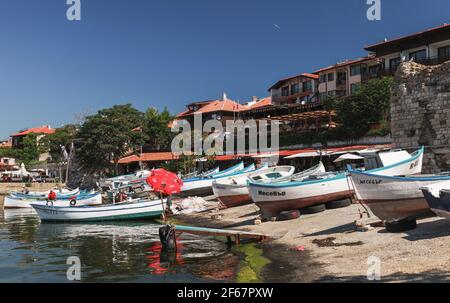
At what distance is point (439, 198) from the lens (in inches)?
521

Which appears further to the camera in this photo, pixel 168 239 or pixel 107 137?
pixel 107 137

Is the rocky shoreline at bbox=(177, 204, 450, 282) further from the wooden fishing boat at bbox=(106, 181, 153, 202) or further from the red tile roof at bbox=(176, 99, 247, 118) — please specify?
the red tile roof at bbox=(176, 99, 247, 118)

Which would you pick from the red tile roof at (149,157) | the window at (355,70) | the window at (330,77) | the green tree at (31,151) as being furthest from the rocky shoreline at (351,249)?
the green tree at (31,151)

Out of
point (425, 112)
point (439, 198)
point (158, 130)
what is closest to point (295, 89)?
point (158, 130)

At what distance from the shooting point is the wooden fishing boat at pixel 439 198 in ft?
42.7

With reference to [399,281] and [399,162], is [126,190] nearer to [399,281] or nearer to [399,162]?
[399,162]

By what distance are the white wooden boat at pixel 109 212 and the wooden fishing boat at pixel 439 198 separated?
1817 centimetres

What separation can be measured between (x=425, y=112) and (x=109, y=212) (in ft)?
70.6

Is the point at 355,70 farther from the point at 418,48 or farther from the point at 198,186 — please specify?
the point at 198,186

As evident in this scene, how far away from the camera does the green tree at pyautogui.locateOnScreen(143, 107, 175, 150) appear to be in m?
73.7

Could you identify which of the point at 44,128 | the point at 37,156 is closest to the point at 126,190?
the point at 37,156

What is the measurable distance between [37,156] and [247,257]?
86.2 meters

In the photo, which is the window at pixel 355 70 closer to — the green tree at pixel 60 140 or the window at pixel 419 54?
the window at pixel 419 54

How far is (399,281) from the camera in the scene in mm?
9836
